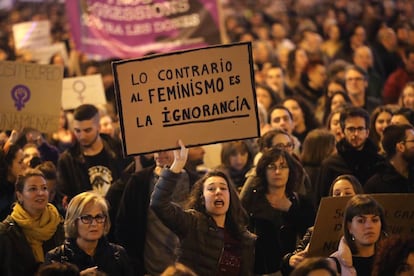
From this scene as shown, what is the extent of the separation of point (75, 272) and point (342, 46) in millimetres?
12463

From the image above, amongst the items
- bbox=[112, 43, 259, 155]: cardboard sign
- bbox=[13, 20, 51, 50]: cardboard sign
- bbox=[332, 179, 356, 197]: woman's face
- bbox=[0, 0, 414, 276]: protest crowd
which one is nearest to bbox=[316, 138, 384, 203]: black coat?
bbox=[0, 0, 414, 276]: protest crowd

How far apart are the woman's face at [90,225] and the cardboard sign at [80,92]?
4.98 metres

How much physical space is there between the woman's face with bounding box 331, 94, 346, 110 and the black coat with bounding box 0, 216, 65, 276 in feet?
15.8

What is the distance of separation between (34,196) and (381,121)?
13.0 ft

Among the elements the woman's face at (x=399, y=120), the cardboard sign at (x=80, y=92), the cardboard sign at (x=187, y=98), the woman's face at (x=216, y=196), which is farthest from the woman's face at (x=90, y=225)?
the cardboard sign at (x=80, y=92)

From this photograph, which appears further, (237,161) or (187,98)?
A: (237,161)

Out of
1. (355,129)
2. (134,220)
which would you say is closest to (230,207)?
(134,220)

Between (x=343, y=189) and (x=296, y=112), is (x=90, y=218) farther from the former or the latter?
(x=296, y=112)

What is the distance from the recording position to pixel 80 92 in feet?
44.5

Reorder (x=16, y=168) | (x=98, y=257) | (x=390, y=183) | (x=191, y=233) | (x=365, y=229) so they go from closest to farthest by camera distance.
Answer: (x=365, y=229), (x=98, y=257), (x=191, y=233), (x=16, y=168), (x=390, y=183)

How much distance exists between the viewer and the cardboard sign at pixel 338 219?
8664 mm

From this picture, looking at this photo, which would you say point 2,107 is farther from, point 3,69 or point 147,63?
point 147,63

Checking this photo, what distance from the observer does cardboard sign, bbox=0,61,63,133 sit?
36.0ft

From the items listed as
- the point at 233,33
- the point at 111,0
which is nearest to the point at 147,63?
the point at 111,0
